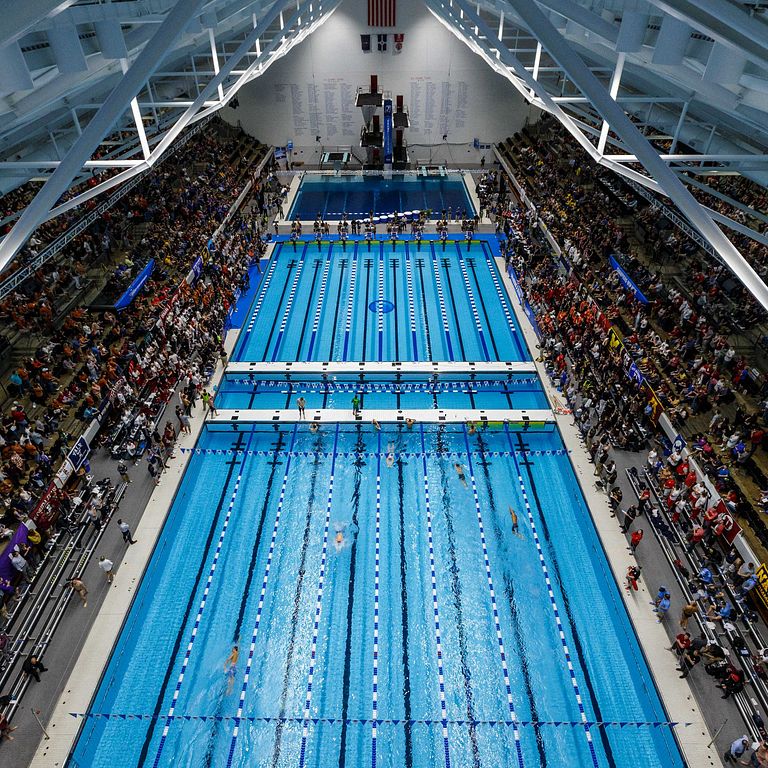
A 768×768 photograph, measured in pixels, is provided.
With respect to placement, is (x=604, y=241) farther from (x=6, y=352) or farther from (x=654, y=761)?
(x=6, y=352)

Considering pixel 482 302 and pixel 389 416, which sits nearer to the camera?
pixel 389 416

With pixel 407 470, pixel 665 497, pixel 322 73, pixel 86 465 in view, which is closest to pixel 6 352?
pixel 86 465

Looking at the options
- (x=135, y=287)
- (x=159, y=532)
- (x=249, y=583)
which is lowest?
(x=249, y=583)

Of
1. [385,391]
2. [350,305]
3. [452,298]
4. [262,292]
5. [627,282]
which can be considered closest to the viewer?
[385,391]

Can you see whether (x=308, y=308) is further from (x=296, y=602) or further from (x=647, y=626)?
(x=647, y=626)

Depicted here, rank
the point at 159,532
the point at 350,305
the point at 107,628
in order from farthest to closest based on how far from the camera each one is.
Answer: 1. the point at 350,305
2. the point at 159,532
3. the point at 107,628

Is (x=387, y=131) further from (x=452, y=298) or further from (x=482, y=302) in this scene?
(x=482, y=302)

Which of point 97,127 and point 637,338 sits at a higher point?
point 637,338

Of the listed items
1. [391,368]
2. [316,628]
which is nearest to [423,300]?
[391,368]
